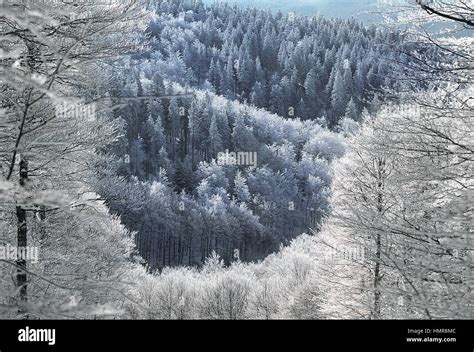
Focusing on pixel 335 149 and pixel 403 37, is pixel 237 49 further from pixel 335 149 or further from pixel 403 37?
pixel 403 37

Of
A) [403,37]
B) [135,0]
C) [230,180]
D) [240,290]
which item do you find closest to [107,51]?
[135,0]

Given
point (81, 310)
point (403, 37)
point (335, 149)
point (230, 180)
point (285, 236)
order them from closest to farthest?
point (81, 310) → point (403, 37) → point (285, 236) → point (230, 180) → point (335, 149)

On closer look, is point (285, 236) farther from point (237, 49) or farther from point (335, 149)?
point (237, 49)

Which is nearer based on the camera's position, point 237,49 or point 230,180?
point 230,180

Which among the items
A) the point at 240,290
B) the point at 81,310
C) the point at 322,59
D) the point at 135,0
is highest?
the point at 322,59

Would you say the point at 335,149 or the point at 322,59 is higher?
the point at 322,59
